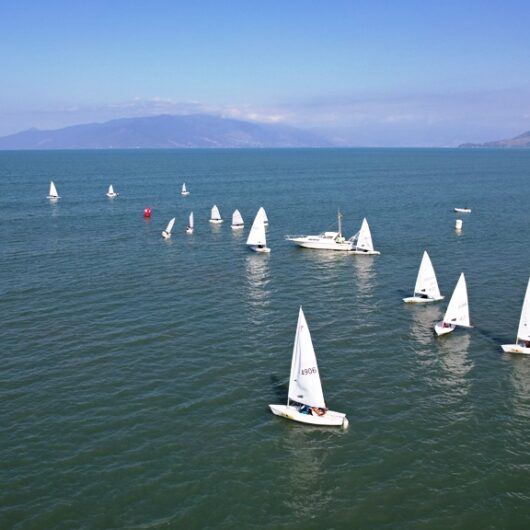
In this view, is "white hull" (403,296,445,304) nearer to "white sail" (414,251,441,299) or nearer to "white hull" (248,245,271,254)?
"white sail" (414,251,441,299)

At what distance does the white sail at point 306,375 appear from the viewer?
42.8 meters

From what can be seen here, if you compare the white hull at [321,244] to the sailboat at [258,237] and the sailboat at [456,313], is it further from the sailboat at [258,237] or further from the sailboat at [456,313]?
the sailboat at [456,313]

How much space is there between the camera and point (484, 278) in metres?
81.1

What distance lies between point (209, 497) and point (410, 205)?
453ft

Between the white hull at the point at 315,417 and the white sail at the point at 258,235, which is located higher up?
the white sail at the point at 258,235

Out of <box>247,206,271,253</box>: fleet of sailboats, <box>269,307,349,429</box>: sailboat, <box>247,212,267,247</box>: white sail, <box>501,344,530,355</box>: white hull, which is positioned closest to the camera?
<box>269,307,349,429</box>: sailboat

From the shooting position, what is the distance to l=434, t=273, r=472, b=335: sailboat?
60062 mm

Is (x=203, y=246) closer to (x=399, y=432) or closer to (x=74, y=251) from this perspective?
(x=74, y=251)

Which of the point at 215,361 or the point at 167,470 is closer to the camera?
the point at 167,470

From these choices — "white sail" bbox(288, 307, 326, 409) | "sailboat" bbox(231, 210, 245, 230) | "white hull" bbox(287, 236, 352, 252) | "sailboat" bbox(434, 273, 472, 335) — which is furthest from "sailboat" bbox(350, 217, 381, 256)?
"white sail" bbox(288, 307, 326, 409)

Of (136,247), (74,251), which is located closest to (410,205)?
(136,247)

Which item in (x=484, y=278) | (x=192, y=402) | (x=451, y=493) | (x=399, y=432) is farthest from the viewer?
(x=484, y=278)

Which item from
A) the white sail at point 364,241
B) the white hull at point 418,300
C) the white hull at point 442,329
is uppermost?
the white sail at point 364,241

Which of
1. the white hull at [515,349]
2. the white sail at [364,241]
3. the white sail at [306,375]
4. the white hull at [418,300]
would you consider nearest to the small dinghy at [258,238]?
the white sail at [364,241]
